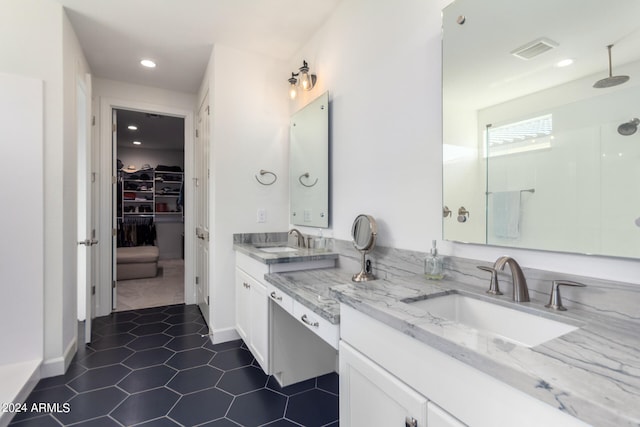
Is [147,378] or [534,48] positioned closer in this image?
[534,48]

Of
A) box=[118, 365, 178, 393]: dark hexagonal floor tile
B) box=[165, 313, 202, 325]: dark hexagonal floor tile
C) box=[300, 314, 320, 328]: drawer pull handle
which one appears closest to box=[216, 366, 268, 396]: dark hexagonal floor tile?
box=[118, 365, 178, 393]: dark hexagonal floor tile

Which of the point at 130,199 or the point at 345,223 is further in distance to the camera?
the point at 130,199

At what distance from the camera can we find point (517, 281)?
1.12m

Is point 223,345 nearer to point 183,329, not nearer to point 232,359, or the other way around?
point 232,359

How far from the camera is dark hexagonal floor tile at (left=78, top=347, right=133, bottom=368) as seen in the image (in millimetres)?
2395

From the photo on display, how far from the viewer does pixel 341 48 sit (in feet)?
7.35

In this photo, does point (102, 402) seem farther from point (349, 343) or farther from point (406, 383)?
point (406, 383)

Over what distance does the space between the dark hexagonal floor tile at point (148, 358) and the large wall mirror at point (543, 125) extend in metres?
2.38

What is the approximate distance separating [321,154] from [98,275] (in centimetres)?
293

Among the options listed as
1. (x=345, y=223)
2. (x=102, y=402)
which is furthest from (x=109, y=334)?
(x=345, y=223)

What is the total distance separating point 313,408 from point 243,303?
99cm

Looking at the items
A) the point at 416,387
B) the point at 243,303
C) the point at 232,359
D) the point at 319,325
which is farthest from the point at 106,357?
the point at 416,387

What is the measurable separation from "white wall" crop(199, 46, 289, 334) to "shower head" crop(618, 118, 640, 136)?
2469mm

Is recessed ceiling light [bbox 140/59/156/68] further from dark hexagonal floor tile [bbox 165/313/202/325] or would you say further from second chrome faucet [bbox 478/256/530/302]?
second chrome faucet [bbox 478/256/530/302]
